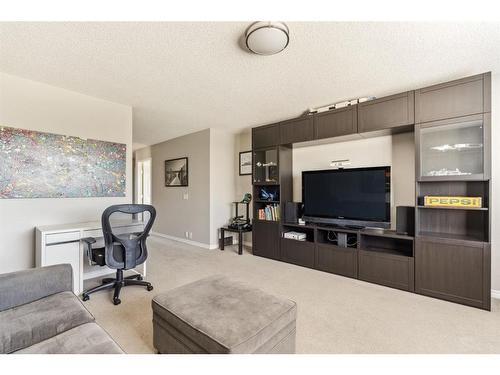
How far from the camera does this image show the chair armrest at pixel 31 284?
1.36 m

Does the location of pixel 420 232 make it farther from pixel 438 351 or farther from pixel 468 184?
pixel 438 351

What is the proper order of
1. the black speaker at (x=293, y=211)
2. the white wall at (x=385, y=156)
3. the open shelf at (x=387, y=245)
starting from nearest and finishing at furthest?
the open shelf at (x=387, y=245), the white wall at (x=385, y=156), the black speaker at (x=293, y=211)

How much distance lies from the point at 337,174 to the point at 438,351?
205 centimetres

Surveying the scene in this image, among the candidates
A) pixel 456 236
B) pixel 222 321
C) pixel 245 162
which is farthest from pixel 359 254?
pixel 245 162

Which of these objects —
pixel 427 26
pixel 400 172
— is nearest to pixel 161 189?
pixel 400 172

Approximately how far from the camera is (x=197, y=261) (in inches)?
144

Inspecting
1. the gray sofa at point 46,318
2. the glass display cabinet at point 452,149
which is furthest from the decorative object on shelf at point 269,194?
the gray sofa at point 46,318

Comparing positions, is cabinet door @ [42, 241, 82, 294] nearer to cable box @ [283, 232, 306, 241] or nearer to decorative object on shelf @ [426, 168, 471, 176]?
cable box @ [283, 232, 306, 241]

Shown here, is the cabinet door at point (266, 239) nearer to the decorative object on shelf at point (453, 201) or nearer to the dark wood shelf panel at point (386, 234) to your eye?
the dark wood shelf panel at point (386, 234)

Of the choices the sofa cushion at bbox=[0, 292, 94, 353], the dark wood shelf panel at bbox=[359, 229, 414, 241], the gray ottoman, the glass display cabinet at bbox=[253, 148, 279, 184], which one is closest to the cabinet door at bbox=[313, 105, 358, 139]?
the glass display cabinet at bbox=[253, 148, 279, 184]

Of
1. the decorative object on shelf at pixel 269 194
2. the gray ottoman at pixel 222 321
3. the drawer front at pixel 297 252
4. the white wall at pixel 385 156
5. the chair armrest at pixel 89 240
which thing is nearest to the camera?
Result: the gray ottoman at pixel 222 321

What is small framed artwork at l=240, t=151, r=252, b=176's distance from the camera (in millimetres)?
4639

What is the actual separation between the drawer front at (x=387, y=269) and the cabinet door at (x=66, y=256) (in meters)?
3.26

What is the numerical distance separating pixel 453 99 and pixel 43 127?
4.52 m
